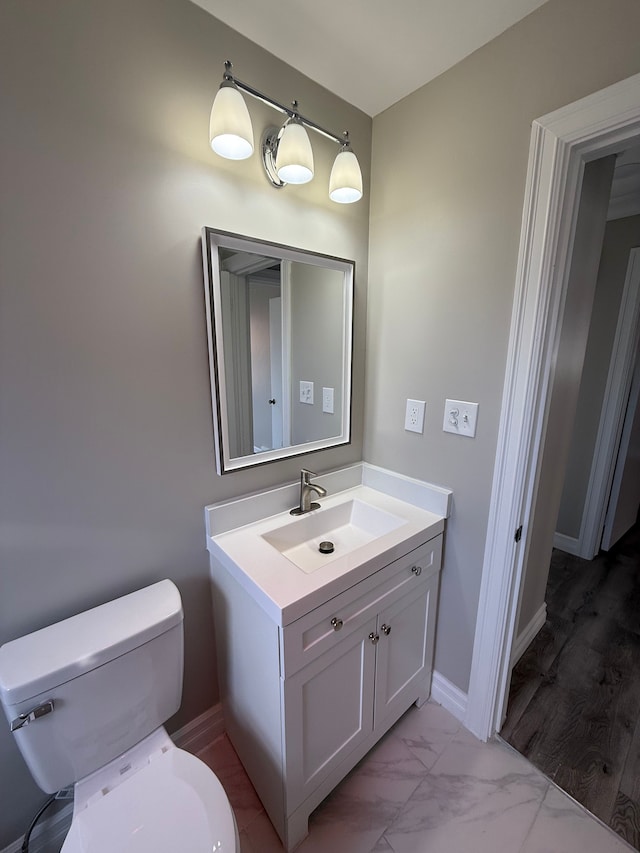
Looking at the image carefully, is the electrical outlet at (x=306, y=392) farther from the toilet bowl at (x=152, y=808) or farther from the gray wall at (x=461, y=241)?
the toilet bowl at (x=152, y=808)

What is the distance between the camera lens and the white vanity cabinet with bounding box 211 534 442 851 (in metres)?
0.98

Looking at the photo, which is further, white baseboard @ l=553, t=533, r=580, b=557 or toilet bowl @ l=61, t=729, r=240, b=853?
white baseboard @ l=553, t=533, r=580, b=557

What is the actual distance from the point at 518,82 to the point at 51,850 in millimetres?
2661

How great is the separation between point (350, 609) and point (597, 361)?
2.45 metres

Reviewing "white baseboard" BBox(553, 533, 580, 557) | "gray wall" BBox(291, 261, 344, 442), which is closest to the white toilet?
"gray wall" BBox(291, 261, 344, 442)

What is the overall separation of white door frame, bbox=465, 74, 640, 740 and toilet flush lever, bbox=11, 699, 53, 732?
1339 millimetres

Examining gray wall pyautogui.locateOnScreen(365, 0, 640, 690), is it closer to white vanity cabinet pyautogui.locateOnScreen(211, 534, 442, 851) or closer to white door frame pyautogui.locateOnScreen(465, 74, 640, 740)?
white door frame pyautogui.locateOnScreen(465, 74, 640, 740)

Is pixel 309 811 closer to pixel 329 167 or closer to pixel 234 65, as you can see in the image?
pixel 329 167

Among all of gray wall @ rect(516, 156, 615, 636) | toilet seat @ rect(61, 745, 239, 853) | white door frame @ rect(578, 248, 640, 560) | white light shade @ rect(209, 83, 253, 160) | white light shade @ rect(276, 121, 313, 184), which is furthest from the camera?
white door frame @ rect(578, 248, 640, 560)

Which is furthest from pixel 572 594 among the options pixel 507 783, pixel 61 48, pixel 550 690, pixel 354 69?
pixel 61 48

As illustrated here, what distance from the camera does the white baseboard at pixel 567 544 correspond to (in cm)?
263

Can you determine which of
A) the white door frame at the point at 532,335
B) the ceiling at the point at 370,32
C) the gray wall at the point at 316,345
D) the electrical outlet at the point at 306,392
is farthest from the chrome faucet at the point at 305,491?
the ceiling at the point at 370,32

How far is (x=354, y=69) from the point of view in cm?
120

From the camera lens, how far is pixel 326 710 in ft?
3.55
